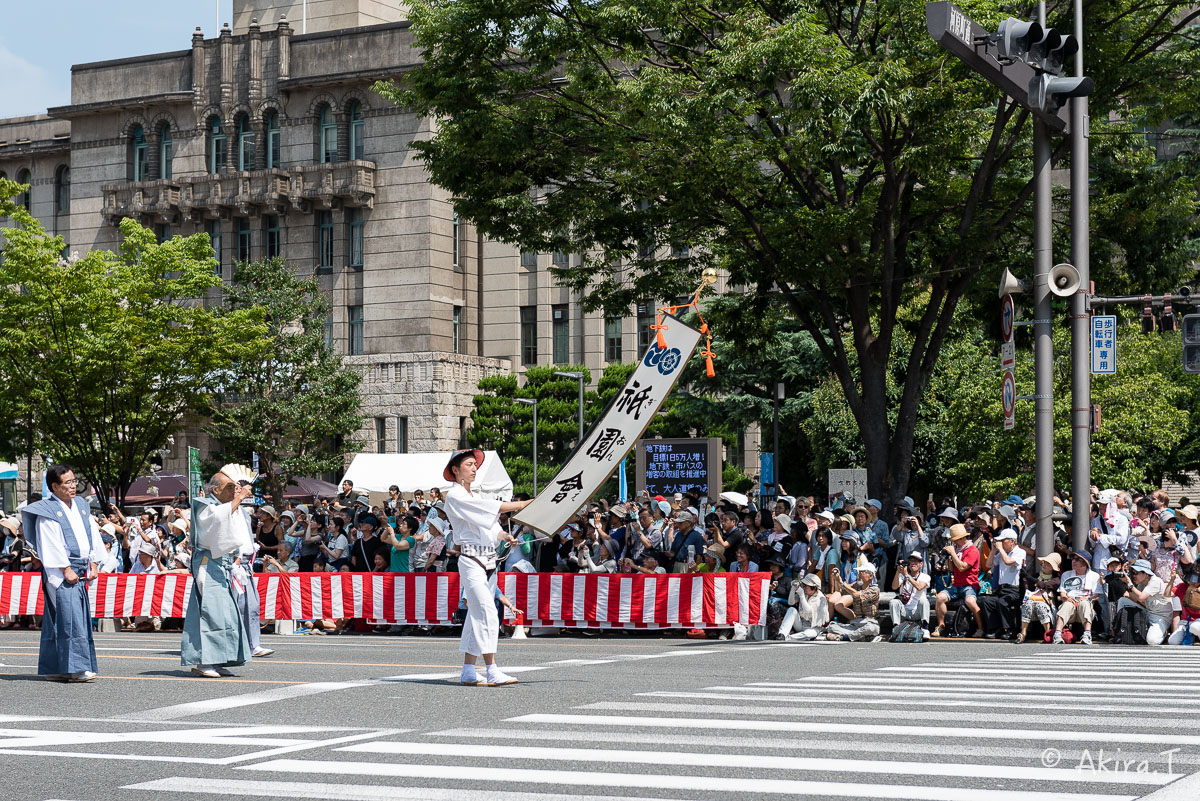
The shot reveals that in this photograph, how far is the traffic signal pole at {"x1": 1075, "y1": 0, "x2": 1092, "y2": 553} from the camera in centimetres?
1866

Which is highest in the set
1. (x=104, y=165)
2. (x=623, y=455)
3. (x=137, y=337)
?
(x=104, y=165)

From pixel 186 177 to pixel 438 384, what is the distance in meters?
14.8

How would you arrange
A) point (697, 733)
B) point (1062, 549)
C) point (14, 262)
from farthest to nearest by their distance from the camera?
point (14, 262) → point (1062, 549) → point (697, 733)

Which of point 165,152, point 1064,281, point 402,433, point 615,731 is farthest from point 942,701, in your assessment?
point 165,152

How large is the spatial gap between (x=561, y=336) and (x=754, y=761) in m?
57.0

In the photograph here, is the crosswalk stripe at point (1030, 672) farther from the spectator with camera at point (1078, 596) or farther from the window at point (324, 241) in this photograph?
the window at point (324, 241)

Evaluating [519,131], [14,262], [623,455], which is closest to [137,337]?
[14,262]

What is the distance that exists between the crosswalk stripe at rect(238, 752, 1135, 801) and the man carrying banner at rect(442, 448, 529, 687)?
3.79 m

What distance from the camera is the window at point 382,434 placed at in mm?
60491

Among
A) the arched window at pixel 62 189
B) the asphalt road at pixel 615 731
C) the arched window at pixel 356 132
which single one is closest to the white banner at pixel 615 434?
the asphalt road at pixel 615 731

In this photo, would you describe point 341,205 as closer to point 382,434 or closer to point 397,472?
point 382,434

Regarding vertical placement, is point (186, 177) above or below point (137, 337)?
above

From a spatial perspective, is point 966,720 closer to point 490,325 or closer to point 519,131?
point 519,131

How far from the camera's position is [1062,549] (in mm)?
18906
